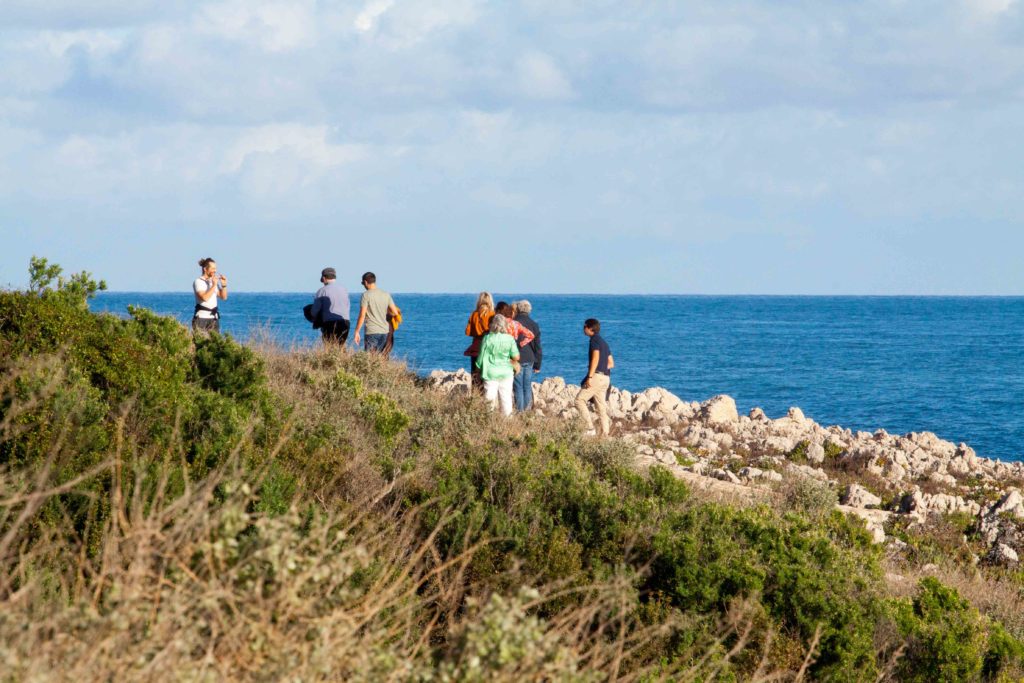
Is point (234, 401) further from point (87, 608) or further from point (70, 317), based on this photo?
point (87, 608)

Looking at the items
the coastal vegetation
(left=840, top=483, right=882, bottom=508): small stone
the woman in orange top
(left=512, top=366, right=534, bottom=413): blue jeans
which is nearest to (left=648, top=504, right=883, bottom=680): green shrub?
the coastal vegetation

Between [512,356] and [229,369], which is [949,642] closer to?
[229,369]

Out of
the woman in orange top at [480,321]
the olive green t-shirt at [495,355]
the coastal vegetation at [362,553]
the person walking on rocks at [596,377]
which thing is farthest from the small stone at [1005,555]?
the woman in orange top at [480,321]

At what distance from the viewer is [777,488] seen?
14.7 m

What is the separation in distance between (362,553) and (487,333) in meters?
10.1

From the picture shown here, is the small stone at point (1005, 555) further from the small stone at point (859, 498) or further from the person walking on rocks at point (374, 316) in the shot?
the person walking on rocks at point (374, 316)

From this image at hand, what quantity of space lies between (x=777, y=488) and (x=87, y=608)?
38.5 ft

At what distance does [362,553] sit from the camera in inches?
173

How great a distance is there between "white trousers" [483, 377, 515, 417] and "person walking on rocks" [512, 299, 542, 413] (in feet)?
4.00

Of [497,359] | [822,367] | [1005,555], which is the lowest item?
[822,367]

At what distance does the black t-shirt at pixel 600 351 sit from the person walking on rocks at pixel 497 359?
156 centimetres

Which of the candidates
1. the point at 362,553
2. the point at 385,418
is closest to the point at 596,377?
the point at 385,418

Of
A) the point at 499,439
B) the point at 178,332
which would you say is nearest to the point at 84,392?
the point at 178,332

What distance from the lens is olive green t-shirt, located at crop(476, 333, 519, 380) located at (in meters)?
14.2
